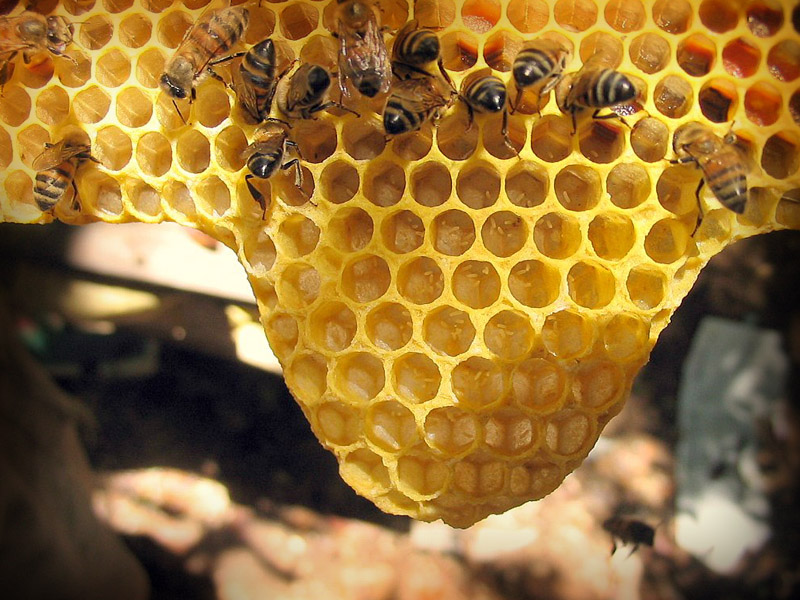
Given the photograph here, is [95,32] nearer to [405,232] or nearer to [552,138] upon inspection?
[405,232]

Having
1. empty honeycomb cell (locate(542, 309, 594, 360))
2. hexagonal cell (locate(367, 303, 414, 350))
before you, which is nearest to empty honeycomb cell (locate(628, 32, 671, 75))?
empty honeycomb cell (locate(542, 309, 594, 360))

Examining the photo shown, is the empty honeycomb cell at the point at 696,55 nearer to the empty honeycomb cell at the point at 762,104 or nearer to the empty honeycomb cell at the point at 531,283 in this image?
the empty honeycomb cell at the point at 762,104

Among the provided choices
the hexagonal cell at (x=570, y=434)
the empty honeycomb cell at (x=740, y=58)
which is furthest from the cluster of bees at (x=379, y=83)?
the hexagonal cell at (x=570, y=434)

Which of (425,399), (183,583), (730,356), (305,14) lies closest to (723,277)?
(730,356)

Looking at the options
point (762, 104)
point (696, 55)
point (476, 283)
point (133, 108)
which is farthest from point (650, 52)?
point (133, 108)

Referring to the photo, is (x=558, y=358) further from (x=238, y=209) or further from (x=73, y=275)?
(x=73, y=275)

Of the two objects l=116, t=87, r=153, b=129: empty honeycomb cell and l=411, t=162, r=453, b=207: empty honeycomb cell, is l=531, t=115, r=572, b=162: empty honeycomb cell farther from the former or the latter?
l=116, t=87, r=153, b=129: empty honeycomb cell
